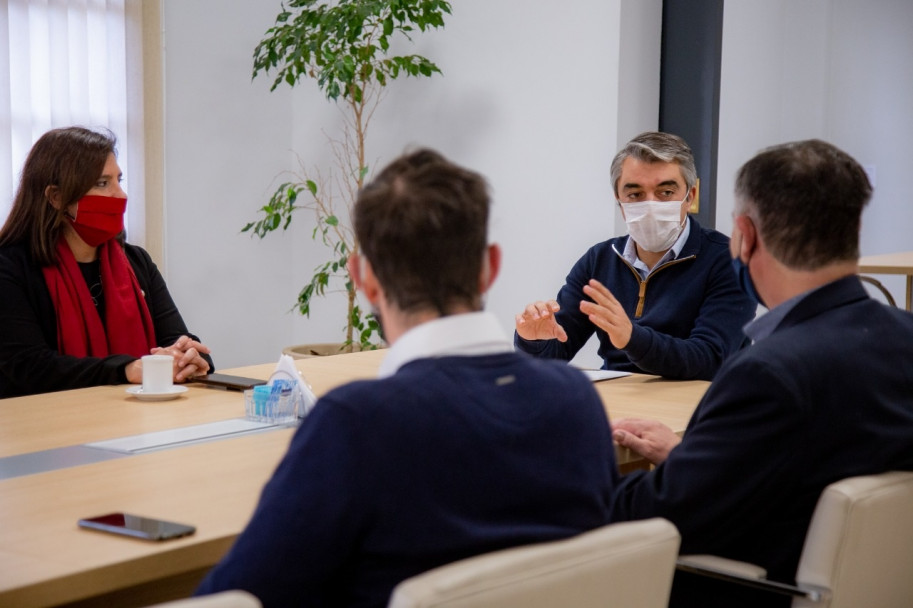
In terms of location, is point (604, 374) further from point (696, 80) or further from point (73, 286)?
point (696, 80)

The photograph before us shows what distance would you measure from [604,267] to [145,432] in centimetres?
156

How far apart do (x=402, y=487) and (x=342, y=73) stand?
3730 mm

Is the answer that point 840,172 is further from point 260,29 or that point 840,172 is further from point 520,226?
point 260,29

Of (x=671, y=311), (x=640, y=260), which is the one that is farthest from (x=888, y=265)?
(x=671, y=311)

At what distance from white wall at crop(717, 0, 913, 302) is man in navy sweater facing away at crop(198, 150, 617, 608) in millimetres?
4279

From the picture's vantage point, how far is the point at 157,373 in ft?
7.82

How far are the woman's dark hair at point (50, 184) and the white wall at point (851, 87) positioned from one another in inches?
133

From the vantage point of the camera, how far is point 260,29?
5418 millimetres

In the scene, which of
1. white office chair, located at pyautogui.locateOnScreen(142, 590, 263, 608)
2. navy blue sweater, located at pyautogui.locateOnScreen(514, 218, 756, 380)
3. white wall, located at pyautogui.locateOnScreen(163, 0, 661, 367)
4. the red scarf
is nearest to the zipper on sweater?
navy blue sweater, located at pyautogui.locateOnScreen(514, 218, 756, 380)

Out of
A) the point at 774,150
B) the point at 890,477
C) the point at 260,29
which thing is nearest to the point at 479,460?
the point at 890,477

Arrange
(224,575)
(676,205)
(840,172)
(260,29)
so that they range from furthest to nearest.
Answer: (260,29) → (676,205) → (840,172) → (224,575)

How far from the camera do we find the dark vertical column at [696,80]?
4.52 m

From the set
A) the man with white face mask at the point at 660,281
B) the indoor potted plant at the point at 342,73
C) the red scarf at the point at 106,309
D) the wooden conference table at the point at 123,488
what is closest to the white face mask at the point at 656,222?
the man with white face mask at the point at 660,281

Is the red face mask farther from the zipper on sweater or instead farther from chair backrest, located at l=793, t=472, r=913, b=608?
chair backrest, located at l=793, t=472, r=913, b=608
